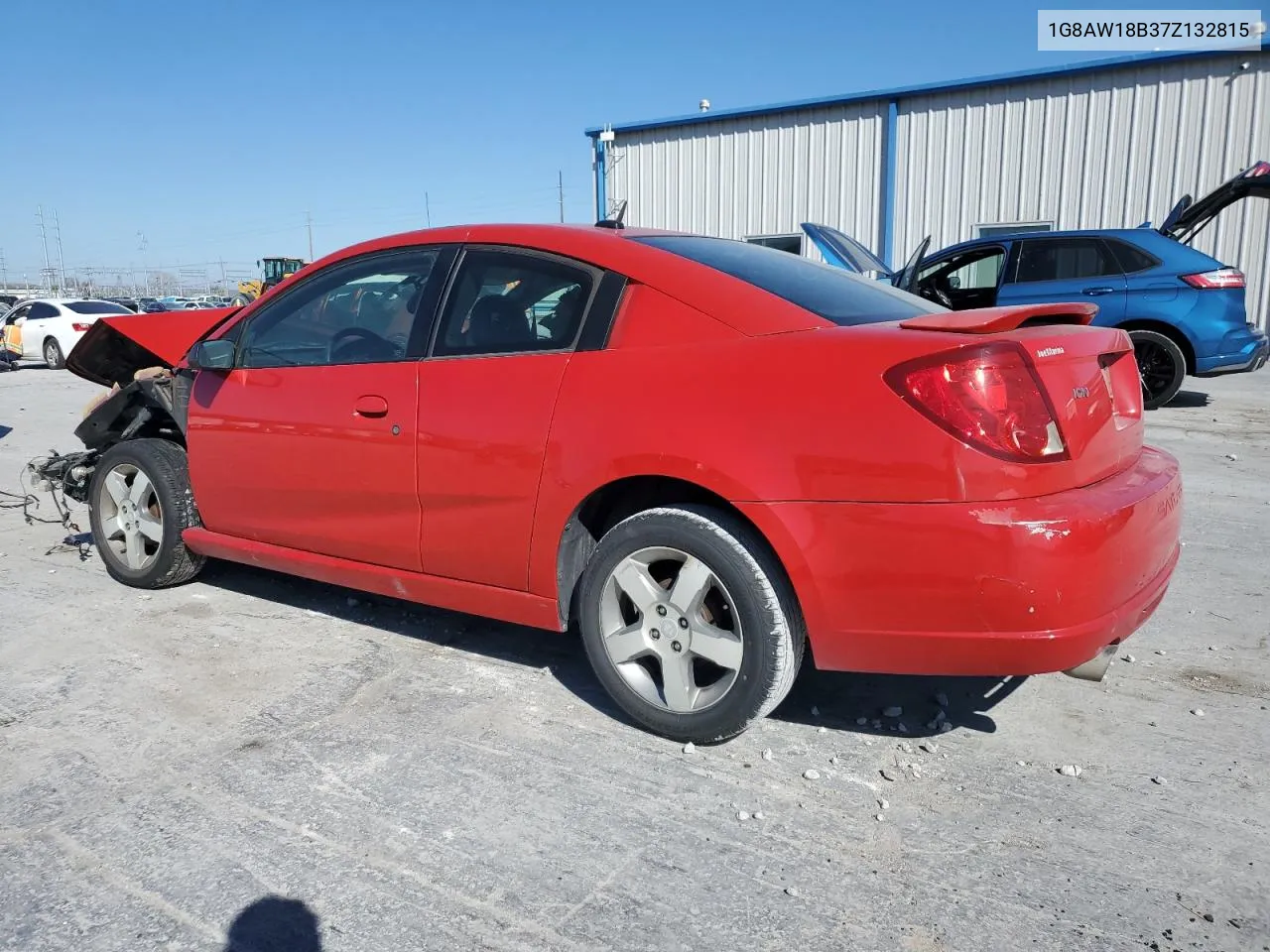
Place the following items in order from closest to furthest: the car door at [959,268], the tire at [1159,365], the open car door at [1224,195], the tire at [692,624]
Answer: the tire at [692,624] < the open car door at [1224,195] < the tire at [1159,365] < the car door at [959,268]

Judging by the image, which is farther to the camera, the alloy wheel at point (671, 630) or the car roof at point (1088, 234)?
the car roof at point (1088, 234)

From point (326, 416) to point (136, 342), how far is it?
65.5 inches

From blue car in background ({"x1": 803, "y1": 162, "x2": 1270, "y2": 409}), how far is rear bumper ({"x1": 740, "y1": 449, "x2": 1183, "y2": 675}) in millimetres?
7010

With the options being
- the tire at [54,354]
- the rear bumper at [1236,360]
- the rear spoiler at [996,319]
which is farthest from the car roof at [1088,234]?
the tire at [54,354]

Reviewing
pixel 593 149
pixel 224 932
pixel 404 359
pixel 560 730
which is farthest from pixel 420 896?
pixel 593 149

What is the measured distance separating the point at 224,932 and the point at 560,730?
1.18m

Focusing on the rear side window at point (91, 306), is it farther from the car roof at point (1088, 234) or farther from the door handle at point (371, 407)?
the door handle at point (371, 407)

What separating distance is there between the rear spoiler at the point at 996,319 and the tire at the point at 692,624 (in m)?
0.76

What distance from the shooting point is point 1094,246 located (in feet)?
32.0

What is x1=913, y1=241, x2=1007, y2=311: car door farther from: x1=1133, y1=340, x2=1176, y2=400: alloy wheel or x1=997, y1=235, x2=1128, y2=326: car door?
x1=1133, y1=340, x2=1176, y2=400: alloy wheel

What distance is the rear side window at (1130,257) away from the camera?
31.1ft

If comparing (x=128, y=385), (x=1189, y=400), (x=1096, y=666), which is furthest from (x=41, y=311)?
(x=1096, y=666)

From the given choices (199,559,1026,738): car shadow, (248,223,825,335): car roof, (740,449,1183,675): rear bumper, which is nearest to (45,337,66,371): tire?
(199,559,1026,738): car shadow

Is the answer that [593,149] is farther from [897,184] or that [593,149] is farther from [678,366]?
[678,366]
